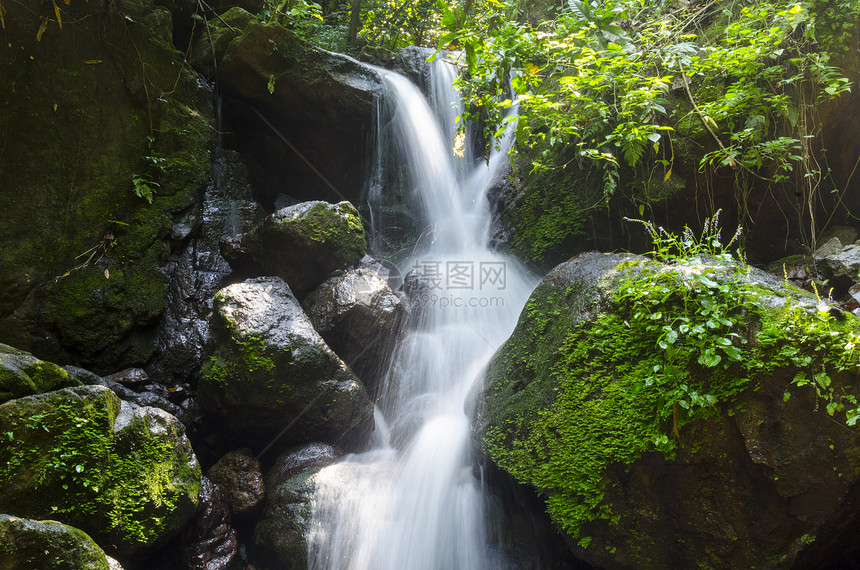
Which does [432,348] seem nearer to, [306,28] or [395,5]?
[306,28]

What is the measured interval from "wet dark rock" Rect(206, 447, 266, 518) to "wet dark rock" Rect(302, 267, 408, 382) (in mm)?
1345

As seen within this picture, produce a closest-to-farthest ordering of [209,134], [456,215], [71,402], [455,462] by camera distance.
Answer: [71,402]
[455,462]
[209,134]
[456,215]

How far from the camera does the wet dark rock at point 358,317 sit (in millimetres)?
4793

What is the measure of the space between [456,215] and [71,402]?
5.23 metres

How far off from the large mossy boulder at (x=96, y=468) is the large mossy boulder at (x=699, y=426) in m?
2.39

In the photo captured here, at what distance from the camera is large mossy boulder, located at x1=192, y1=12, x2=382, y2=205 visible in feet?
20.2

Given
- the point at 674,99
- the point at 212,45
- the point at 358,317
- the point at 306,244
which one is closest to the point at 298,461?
the point at 358,317

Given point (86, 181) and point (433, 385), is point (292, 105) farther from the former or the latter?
point (433, 385)

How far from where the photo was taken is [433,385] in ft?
16.6

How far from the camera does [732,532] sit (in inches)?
101

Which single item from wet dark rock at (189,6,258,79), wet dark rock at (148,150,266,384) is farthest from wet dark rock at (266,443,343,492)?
wet dark rock at (189,6,258,79)

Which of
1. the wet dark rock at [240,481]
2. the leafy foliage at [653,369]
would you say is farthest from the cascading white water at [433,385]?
the leafy foliage at [653,369]

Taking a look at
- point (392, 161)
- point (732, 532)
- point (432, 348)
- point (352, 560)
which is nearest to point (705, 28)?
point (392, 161)

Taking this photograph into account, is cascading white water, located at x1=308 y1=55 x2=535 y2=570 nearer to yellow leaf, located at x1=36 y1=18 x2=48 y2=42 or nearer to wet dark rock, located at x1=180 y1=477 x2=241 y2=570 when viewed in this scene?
wet dark rock, located at x1=180 y1=477 x2=241 y2=570
